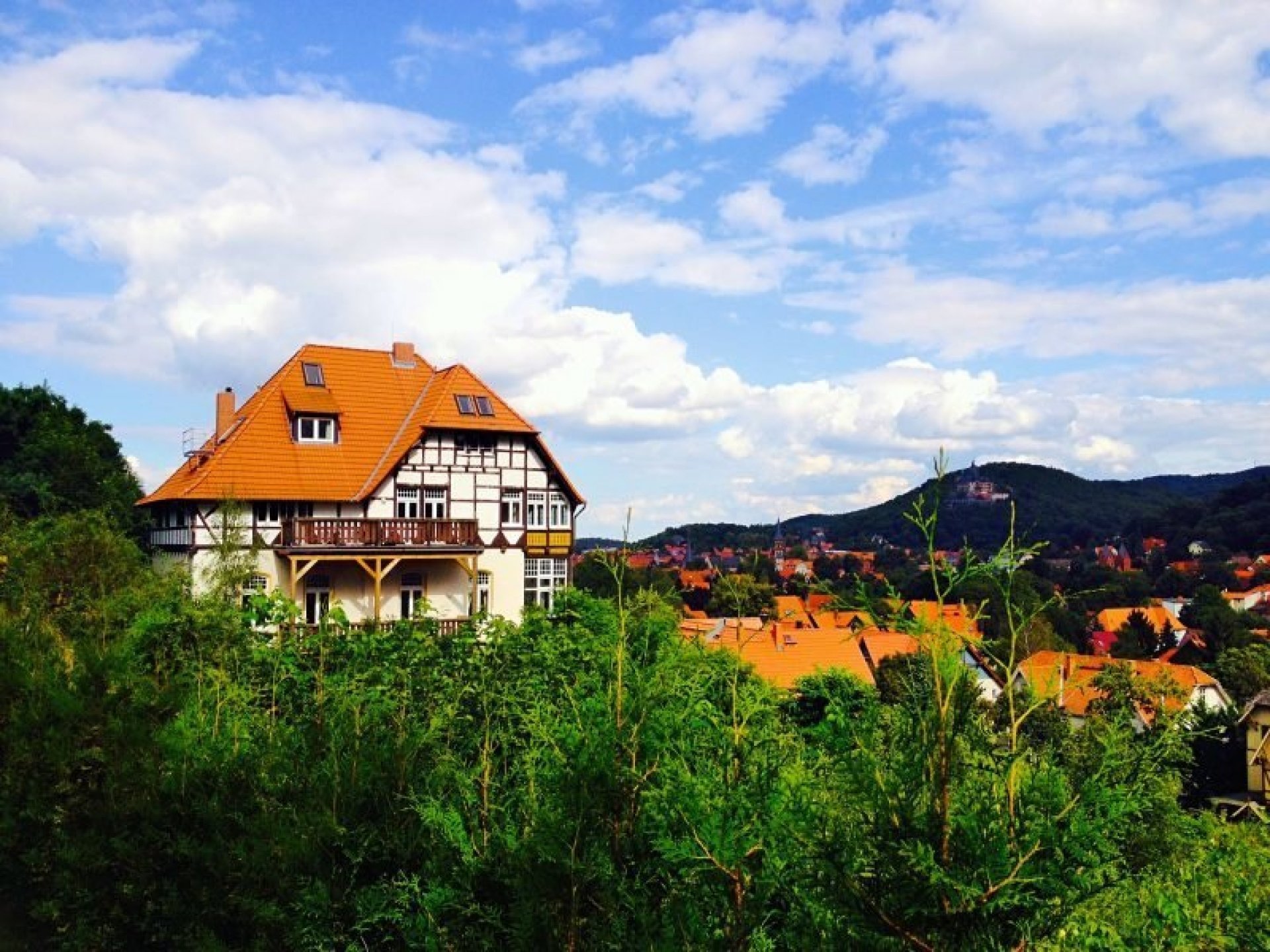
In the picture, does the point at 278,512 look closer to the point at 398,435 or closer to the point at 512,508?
the point at 398,435

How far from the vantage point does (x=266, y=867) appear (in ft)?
27.2

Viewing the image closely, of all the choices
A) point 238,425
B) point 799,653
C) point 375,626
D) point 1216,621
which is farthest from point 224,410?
point 1216,621

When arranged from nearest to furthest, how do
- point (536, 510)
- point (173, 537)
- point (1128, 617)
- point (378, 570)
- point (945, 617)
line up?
Result: point (945, 617), point (378, 570), point (173, 537), point (536, 510), point (1128, 617)

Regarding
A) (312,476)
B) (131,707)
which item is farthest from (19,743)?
(312,476)

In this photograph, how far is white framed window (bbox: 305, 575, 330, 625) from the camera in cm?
2961

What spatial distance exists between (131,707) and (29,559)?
12.2 m

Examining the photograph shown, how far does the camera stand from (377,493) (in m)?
30.8

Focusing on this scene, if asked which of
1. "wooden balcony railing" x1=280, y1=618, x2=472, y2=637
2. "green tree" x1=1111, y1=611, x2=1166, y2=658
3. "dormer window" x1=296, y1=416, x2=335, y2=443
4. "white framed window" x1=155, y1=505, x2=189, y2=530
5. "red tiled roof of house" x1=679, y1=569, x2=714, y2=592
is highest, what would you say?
"dormer window" x1=296, y1=416, x2=335, y2=443

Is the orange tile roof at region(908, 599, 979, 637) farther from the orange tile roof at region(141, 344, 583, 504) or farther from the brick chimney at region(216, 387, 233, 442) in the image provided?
the brick chimney at region(216, 387, 233, 442)

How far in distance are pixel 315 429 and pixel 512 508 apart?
6.49m

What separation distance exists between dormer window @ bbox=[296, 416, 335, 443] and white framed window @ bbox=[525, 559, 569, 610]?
287 inches

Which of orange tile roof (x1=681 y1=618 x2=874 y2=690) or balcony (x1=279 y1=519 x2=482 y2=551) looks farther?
orange tile roof (x1=681 y1=618 x2=874 y2=690)

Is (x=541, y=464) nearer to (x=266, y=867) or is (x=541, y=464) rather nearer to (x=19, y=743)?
(x=19, y=743)

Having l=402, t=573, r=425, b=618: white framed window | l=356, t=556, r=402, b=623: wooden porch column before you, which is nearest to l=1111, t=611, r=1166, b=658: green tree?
l=402, t=573, r=425, b=618: white framed window
